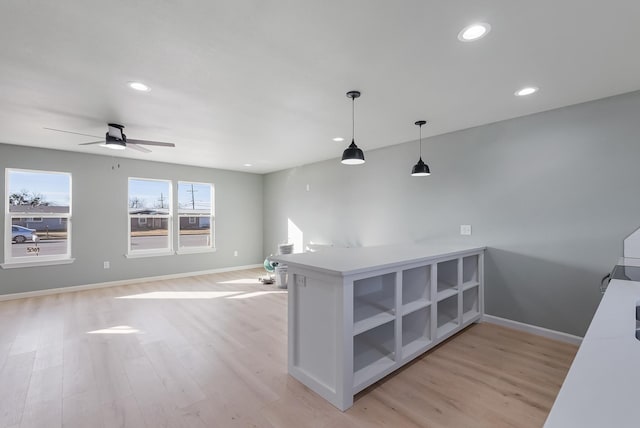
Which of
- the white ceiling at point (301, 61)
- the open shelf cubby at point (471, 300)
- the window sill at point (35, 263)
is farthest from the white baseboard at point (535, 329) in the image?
the window sill at point (35, 263)

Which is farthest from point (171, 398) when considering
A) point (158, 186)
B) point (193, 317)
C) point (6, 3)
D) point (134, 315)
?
point (158, 186)

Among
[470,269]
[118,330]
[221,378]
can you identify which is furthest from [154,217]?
[470,269]

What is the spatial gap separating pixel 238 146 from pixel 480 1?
387cm

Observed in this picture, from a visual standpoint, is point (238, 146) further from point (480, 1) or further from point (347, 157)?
point (480, 1)

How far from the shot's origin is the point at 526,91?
8.98 feet

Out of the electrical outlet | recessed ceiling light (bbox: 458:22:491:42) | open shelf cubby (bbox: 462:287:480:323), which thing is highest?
recessed ceiling light (bbox: 458:22:491:42)

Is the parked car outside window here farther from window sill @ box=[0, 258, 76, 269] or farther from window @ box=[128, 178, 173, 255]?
window @ box=[128, 178, 173, 255]

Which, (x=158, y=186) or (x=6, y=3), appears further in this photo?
(x=158, y=186)

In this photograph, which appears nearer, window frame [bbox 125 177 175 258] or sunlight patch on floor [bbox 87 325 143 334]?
sunlight patch on floor [bbox 87 325 143 334]

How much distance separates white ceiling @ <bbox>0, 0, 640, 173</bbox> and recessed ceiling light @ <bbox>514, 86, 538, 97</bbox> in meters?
0.08

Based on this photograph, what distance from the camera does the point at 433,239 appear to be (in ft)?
13.7

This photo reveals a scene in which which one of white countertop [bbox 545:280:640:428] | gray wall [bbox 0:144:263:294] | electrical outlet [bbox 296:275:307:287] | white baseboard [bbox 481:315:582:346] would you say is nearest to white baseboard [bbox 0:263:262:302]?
gray wall [bbox 0:144:263:294]

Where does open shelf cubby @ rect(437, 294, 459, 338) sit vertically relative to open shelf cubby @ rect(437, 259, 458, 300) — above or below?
below

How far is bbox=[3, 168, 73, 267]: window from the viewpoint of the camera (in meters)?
4.79
